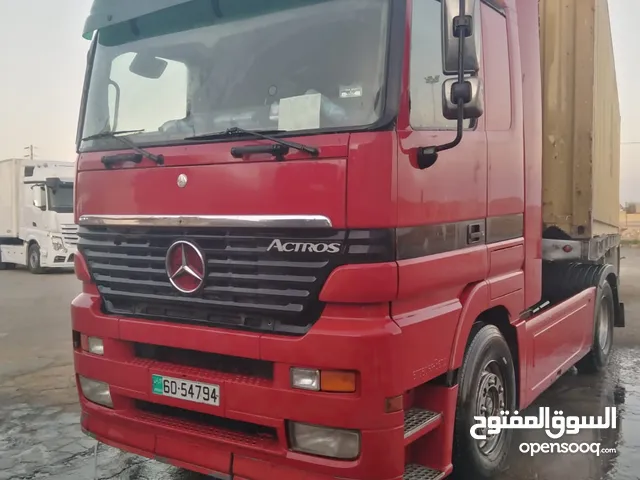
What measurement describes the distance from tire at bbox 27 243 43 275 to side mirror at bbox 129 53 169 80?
1582cm

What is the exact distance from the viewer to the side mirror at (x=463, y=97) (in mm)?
2951

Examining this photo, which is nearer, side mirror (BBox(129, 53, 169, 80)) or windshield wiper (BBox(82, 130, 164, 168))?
windshield wiper (BBox(82, 130, 164, 168))

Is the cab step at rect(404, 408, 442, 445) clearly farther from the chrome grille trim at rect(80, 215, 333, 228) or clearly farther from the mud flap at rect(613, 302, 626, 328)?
the mud flap at rect(613, 302, 626, 328)

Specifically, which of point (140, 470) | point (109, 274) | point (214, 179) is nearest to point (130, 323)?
point (109, 274)

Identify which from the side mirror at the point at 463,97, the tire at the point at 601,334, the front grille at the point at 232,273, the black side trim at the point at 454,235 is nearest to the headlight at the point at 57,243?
the tire at the point at 601,334

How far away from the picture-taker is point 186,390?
3.30 m

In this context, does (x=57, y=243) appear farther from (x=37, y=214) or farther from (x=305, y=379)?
(x=305, y=379)

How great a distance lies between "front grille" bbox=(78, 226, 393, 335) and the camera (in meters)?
2.94

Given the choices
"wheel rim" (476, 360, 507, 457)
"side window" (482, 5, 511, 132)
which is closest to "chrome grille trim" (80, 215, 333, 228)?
"side window" (482, 5, 511, 132)

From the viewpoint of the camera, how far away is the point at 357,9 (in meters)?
3.12

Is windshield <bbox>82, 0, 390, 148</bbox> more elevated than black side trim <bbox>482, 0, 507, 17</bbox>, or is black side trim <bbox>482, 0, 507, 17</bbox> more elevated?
black side trim <bbox>482, 0, 507, 17</bbox>

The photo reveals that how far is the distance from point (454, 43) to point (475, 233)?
1.10m

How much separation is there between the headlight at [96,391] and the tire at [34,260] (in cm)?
1566

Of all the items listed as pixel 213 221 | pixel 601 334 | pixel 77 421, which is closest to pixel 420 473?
pixel 213 221
